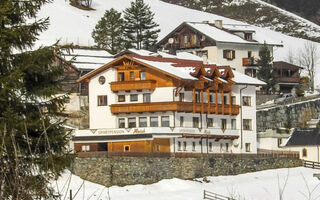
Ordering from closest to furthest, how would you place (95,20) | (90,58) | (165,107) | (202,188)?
(202,188) → (165,107) → (90,58) → (95,20)

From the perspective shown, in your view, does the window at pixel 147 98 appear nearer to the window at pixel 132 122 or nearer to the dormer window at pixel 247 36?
the window at pixel 132 122

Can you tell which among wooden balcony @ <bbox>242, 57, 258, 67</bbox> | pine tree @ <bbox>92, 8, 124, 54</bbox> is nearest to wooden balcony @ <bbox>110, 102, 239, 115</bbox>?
wooden balcony @ <bbox>242, 57, 258, 67</bbox>

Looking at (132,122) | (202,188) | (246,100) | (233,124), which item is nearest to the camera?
(202,188)

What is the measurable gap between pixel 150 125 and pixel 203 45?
101ft

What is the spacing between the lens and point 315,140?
3241 inches

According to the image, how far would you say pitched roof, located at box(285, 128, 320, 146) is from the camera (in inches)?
3236

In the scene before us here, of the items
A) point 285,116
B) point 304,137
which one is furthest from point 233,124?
point 285,116

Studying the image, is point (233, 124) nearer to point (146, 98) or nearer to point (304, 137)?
point (304, 137)

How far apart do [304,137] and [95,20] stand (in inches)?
2529

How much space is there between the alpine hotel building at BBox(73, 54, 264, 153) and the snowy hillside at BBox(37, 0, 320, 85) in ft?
124

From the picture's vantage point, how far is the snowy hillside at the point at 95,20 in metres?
126

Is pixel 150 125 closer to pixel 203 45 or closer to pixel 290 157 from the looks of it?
pixel 290 157

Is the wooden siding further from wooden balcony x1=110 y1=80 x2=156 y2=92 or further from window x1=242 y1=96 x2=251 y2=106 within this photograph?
window x1=242 y1=96 x2=251 y2=106

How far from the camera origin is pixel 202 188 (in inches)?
2470
